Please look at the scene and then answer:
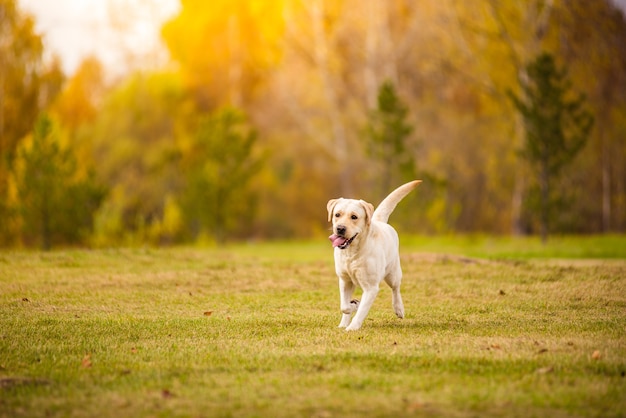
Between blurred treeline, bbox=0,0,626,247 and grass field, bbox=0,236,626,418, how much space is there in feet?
42.9

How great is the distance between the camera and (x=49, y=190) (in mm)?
23453

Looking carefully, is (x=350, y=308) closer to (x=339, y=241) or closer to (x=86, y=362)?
(x=339, y=241)

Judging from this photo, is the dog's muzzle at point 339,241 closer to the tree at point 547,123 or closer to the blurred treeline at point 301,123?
the tree at point 547,123

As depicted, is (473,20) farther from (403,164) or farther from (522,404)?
(522,404)

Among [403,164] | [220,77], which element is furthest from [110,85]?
[403,164]

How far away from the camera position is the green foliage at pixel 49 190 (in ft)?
76.3

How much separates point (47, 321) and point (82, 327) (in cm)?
56

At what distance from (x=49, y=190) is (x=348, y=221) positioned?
17.8 m

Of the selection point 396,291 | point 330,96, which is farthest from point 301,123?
point 396,291

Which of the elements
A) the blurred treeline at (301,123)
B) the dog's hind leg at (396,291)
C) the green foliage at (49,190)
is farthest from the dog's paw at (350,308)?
the green foliage at (49,190)

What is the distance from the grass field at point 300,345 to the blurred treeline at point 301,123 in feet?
42.9

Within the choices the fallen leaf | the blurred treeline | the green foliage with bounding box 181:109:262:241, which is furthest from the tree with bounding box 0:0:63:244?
the fallen leaf

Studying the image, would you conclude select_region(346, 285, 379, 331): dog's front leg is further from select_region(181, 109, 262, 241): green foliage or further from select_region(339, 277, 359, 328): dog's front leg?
select_region(181, 109, 262, 241): green foliage

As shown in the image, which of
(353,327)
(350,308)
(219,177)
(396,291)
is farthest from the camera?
(219,177)
